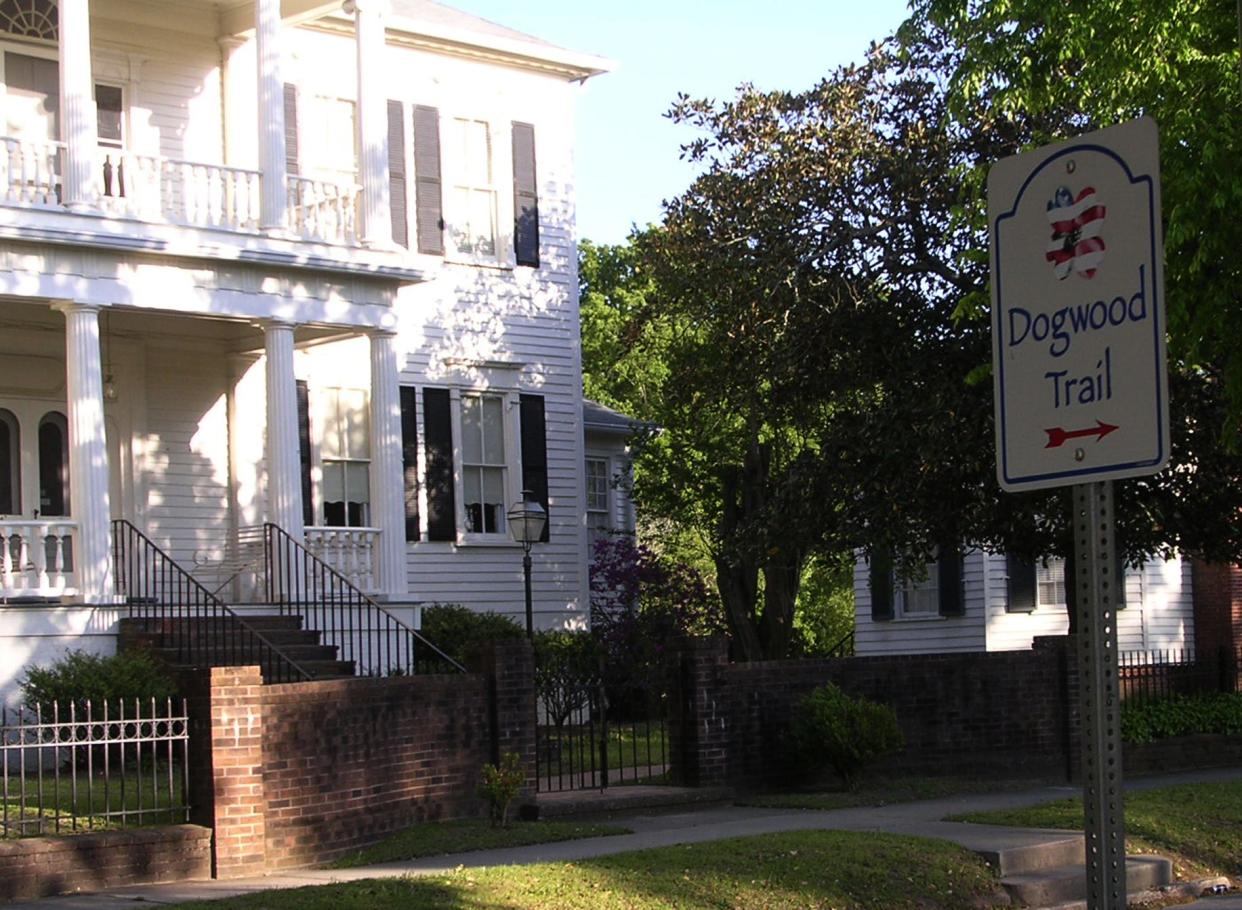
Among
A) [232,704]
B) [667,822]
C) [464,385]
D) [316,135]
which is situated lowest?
[667,822]

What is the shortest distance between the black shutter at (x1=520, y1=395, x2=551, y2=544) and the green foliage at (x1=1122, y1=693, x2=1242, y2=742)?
883 centimetres

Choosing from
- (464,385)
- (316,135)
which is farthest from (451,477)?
(316,135)

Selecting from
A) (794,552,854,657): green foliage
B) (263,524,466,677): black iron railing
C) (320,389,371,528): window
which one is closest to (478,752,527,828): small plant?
(263,524,466,677): black iron railing

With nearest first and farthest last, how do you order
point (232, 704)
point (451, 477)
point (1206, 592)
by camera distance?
point (232, 704) → point (451, 477) → point (1206, 592)

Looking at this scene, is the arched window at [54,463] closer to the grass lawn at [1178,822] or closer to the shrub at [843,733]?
the shrub at [843,733]

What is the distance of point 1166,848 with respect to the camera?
13984 mm

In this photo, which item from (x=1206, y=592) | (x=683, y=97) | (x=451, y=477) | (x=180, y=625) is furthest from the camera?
(x=1206, y=592)

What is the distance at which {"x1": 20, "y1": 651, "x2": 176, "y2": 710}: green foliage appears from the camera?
16641 mm

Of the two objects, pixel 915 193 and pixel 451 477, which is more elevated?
pixel 915 193

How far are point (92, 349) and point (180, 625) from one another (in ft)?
10.5

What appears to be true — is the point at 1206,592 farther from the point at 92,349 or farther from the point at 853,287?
the point at 92,349

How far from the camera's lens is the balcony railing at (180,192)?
19.4m

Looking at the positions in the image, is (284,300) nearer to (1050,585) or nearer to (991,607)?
(991,607)

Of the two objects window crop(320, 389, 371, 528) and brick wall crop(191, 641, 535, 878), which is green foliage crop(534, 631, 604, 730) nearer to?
window crop(320, 389, 371, 528)
